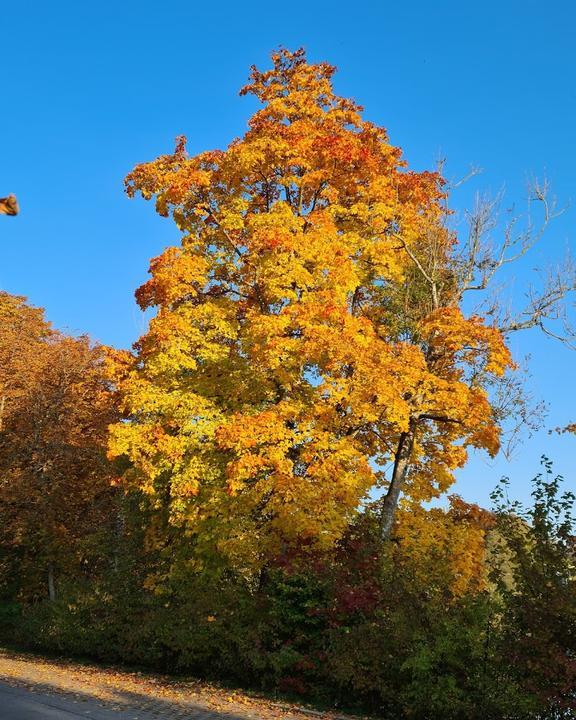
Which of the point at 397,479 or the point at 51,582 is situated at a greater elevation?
the point at 397,479

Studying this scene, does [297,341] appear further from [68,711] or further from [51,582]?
[51,582]

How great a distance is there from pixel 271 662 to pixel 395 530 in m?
7.10

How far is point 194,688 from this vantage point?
49.0 ft

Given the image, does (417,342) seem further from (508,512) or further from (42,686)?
(42,686)

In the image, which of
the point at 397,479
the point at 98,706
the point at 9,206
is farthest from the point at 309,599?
the point at 9,206

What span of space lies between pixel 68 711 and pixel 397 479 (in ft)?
38.3

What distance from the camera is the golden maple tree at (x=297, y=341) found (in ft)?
57.6

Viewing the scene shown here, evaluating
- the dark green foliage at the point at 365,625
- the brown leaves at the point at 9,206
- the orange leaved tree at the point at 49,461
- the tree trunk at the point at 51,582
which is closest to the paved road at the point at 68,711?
the dark green foliage at the point at 365,625

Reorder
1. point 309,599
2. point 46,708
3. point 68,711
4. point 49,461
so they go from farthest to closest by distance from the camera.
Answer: point 49,461 → point 309,599 → point 46,708 → point 68,711

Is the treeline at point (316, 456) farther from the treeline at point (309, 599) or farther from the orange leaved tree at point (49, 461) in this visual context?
the orange leaved tree at point (49, 461)

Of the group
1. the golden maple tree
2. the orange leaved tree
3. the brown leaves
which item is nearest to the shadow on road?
the golden maple tree

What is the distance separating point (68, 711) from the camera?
11531mm

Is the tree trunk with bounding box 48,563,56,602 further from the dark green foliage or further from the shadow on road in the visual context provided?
the shadow on road

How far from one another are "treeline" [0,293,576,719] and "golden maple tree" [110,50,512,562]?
58.1 inches
